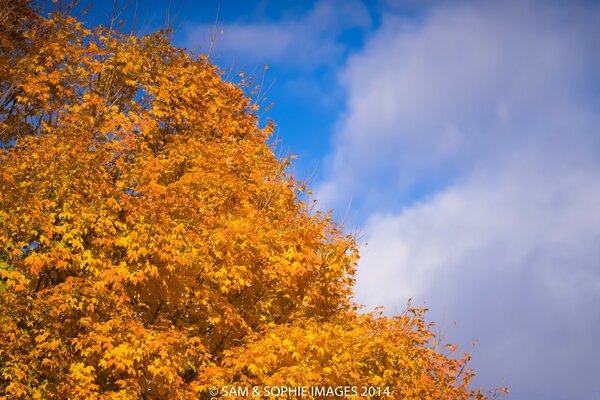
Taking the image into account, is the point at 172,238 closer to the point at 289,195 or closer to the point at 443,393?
the point at 289,195

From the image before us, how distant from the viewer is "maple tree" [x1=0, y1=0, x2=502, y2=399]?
8.64 meters

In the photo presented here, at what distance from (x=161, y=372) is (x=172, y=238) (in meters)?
2.48

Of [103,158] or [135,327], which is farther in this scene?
[103,158]

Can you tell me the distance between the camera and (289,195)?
611 inches

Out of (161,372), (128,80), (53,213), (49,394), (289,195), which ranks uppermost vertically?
(128,80)

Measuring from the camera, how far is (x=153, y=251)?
950 cm

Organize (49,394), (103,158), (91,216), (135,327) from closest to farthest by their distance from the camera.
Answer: (49,394) → (135,327) → (91,216) → (103,158)

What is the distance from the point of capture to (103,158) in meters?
11.3

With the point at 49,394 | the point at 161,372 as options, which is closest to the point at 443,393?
the point at 161,372

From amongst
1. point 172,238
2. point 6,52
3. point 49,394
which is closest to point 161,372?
point 49,394

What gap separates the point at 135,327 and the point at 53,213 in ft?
8.52

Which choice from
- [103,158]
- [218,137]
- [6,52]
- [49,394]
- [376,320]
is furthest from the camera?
[218,137]

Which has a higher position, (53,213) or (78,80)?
(78,80)

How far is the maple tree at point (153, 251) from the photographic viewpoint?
864cm
